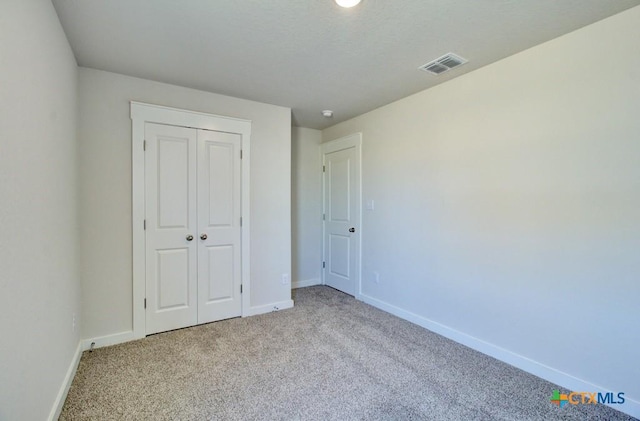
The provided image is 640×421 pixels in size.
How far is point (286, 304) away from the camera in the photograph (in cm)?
360

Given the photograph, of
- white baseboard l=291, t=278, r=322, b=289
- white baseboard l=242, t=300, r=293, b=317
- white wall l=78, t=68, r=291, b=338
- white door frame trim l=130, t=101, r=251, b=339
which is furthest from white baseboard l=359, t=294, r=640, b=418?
white wall l=78, t=68, r=291, b=338

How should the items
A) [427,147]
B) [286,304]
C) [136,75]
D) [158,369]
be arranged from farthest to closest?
[286,304] → [427,147] → [136,75] → [158,369]

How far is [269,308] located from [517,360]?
249 cm

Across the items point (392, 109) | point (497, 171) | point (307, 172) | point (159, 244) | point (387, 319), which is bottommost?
point (387, 319)

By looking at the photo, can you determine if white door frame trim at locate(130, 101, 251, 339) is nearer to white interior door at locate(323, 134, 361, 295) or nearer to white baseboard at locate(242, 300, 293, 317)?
white baseboard at locate(242, 300, 293, 317)

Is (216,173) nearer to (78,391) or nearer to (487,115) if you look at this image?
(78,391)

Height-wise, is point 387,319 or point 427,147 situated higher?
point 427,147

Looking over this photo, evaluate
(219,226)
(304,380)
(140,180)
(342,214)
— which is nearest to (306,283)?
(342,214)

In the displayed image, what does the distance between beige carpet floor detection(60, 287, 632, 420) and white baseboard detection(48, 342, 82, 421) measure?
41mm

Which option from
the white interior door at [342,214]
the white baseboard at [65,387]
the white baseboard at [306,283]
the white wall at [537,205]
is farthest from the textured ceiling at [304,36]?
the white baseboard at [306,283]

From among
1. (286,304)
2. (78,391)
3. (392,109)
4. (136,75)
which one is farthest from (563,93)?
(78,391)

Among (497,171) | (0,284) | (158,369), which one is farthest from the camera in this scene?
(497,171)

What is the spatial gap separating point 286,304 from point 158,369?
1603 mm

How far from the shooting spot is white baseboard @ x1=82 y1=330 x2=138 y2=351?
99.5 inches
